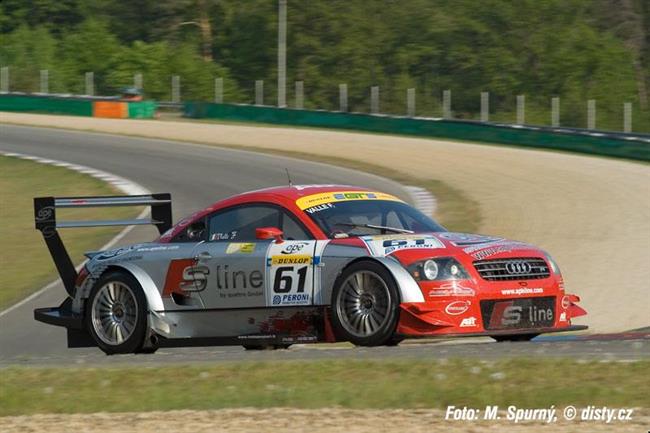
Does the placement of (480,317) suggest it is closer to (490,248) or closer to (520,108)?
(490,248)

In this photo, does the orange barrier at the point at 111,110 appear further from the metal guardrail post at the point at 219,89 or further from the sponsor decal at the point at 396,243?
the sponsor decal at the point at 396,243

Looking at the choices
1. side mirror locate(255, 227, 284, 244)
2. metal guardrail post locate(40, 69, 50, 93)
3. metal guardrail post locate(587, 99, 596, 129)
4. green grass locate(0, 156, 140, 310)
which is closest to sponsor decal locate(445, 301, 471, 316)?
side mirror locate(255, 227, 284, 244)

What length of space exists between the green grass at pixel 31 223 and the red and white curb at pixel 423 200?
5.33m

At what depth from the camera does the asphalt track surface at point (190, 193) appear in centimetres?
859

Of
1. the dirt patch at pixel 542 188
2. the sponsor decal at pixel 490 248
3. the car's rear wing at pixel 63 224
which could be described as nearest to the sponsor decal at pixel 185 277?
the car's rear wing at pixel 63 224

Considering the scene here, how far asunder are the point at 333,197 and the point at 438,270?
4.72 feet

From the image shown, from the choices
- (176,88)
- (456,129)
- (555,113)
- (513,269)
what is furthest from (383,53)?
(513,269)

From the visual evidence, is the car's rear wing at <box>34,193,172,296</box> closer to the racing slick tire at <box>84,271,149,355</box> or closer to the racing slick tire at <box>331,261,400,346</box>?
the racing slick tire at <box>84,271,149,355</box>

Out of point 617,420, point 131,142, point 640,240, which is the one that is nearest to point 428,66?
point 131,142

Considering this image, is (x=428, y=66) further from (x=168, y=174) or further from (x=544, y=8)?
(x=168, y=174)

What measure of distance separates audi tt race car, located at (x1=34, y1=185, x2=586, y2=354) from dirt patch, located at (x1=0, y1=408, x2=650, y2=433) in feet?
7.36

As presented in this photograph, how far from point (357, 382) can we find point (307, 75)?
6257 cm

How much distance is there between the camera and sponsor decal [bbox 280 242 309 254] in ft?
31.2

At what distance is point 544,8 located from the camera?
68.4 metres
